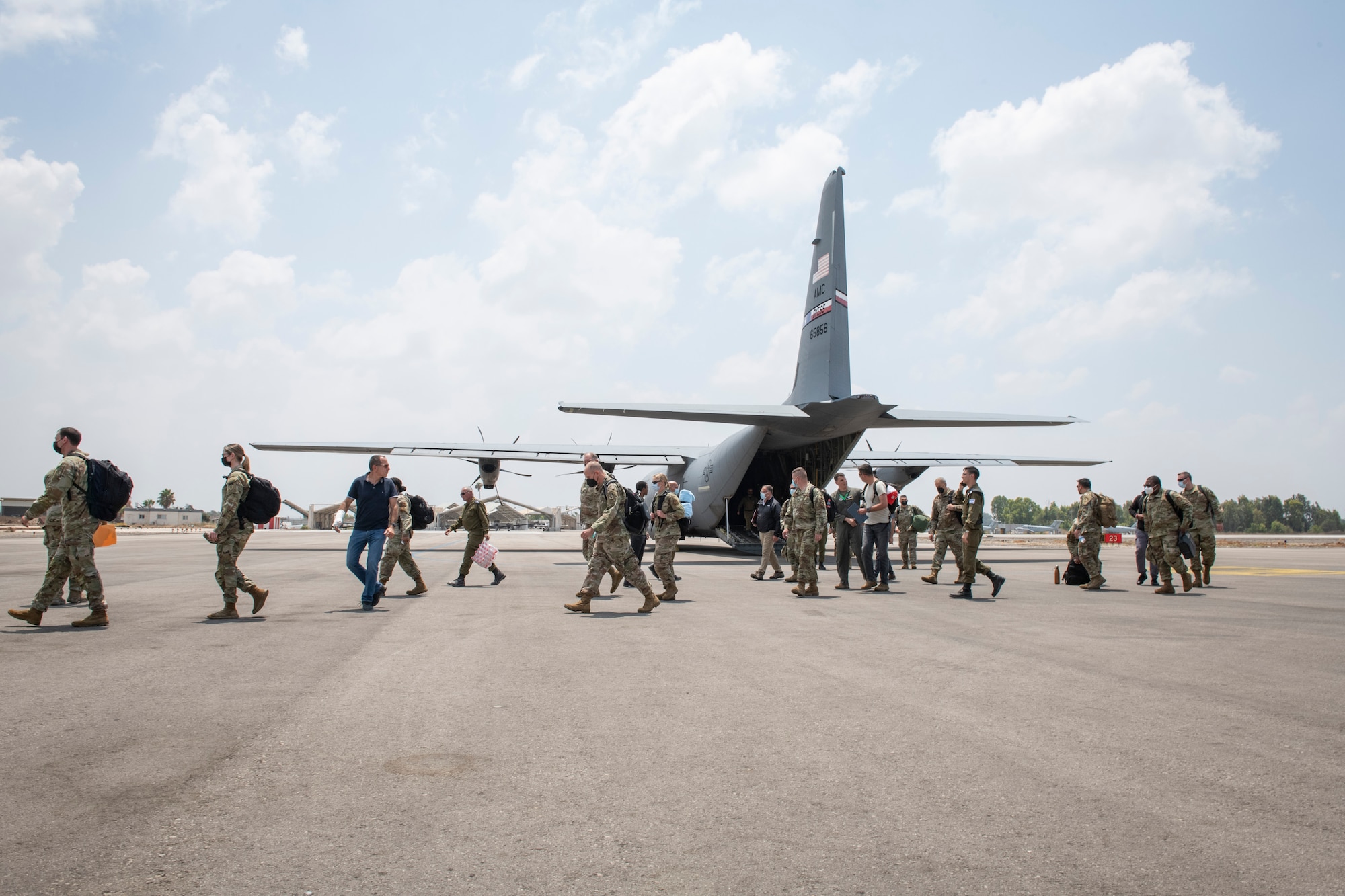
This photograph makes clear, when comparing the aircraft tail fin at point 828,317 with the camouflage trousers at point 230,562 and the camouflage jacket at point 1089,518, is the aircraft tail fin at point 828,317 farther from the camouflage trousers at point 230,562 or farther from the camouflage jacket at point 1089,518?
the camouflage trousers at point 230,562

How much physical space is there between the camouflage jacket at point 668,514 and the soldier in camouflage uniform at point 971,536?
4091 mm

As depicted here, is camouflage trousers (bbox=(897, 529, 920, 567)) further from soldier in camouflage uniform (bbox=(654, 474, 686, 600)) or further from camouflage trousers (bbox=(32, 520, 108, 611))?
camouflage trousers (bbox=(32, 520, 108, 611))

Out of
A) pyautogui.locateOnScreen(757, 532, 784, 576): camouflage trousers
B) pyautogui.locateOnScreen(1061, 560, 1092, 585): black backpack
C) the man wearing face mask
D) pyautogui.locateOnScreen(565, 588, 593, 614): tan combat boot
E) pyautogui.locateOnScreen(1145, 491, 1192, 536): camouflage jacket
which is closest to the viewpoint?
pyautogui.locateOnScreen(565, 588, 593, 614): tan combat boot

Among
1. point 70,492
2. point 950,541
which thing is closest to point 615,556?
point 950,541

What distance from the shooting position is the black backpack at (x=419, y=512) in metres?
12.1

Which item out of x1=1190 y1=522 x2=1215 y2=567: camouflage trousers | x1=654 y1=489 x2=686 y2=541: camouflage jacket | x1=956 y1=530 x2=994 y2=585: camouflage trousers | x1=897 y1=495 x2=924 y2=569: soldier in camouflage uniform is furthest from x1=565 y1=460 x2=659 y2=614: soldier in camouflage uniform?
x1=1190 y1=522 x2=1215 y2=567: camouflage trousers

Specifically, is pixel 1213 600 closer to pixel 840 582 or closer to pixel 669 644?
pixel 840 582

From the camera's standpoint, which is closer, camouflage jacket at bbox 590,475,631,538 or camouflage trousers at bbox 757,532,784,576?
camouflage jacket at bbox 590,475,631,538

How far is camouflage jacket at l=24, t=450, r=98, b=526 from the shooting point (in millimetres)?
7980

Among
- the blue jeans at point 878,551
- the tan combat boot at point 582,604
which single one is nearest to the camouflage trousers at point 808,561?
the blue jeans at point 878,551

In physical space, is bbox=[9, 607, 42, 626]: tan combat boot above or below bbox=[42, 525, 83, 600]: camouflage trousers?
below

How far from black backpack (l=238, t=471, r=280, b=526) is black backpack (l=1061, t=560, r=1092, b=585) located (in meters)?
12.4

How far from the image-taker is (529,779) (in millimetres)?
3551

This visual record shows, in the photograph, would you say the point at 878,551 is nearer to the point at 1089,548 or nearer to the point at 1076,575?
the point at 1089,548
